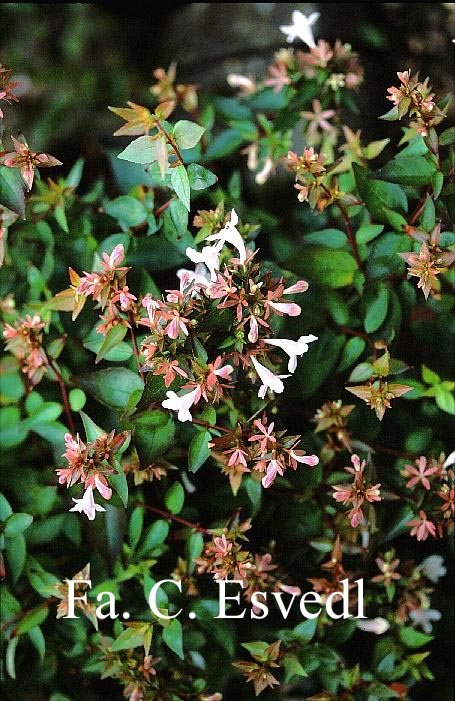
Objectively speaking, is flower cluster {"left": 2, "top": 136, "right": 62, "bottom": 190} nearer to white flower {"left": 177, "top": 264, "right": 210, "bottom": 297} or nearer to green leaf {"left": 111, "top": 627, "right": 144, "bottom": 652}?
white flower {"left": 177, "top": 264, "right": 210, "bottom": 297}

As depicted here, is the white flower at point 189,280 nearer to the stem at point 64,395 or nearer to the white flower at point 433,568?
the stem at point 64,395

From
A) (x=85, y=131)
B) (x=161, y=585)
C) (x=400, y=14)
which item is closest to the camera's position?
(x=161, y=585)

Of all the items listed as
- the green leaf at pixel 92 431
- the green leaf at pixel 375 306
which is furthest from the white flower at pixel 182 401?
the green leaf at pixel 375 306

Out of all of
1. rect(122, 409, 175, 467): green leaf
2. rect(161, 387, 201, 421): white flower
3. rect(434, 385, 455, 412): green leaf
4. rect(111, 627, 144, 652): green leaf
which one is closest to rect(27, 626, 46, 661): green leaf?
rect(111, 627, 144, 652): green leaf

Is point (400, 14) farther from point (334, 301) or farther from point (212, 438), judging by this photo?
point (212, 438)

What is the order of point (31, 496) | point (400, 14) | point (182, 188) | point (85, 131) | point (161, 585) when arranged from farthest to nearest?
1. point (85, 131)
2. point (400, 14)
3. point (31, 496)
4. point (161, 585)
5. point (182, 188)

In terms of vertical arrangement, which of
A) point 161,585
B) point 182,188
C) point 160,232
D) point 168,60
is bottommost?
point 161,585

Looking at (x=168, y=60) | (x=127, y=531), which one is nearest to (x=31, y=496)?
(x=127, y=531)

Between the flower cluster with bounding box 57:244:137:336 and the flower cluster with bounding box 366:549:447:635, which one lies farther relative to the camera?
the flower cluster with bounding box 366:549:447:635
